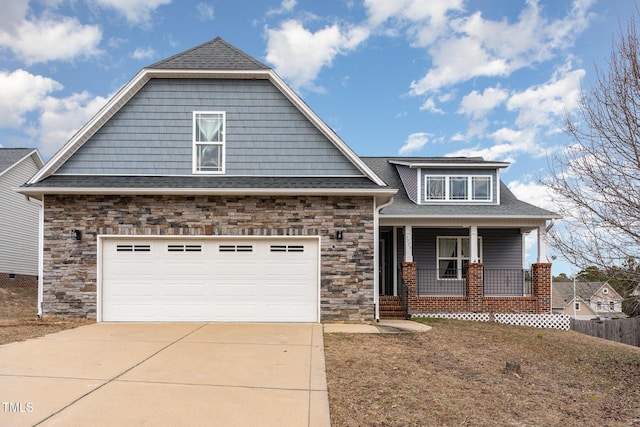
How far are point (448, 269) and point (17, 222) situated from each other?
730 inches

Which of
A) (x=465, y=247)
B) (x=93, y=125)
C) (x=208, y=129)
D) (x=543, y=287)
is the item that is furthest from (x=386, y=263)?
(x=93, y=125)

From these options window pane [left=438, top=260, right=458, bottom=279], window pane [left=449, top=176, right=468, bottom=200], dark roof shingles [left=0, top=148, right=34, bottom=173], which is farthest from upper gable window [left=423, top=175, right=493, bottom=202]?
dark roof shingles [left=0, top=148, right=34, bottom=173]

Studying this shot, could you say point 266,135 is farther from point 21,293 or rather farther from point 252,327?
point 21,293

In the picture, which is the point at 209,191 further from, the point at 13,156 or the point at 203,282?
the point at 13,156

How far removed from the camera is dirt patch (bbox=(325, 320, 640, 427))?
4941mm

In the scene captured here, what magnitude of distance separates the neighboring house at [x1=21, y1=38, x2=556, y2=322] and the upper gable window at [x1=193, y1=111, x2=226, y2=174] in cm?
3

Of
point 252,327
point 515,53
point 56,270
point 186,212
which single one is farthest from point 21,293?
point 515,53

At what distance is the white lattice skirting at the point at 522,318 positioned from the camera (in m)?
14.1

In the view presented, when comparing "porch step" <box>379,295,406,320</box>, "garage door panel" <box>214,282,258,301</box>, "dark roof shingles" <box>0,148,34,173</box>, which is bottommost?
"porch step" <box>379,295,406,320</box>

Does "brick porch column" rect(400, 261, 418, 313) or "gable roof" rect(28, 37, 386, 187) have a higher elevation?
"gable roof" rect(28, 37, 386, 187)

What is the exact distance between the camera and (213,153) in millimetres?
11250

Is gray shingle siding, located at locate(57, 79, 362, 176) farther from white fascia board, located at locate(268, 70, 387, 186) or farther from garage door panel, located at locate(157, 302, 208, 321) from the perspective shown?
garage door panel, located at locate(157, 302, 208, 321)

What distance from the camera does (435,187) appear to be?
16141mm

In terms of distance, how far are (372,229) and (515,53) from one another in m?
8.23
